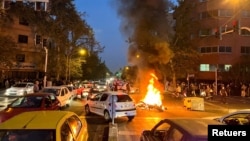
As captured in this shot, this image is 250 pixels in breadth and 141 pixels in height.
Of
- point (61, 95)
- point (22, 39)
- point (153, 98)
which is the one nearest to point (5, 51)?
point (61, 95)

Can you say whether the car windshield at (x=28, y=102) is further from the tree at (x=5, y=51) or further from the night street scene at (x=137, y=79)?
the tree at (x=5, y=51)

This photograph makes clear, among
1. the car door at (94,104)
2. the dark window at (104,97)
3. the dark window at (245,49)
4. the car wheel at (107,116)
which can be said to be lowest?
the car wheel at (107,116)

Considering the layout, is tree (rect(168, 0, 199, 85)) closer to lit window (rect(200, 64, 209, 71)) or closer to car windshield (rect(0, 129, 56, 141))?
lit window (rect(200, 64, 209, 71))

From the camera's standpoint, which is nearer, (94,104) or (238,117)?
(238,117)

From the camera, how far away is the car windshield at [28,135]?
7246 mm

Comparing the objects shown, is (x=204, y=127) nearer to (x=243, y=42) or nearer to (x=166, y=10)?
(x=166, y=10)

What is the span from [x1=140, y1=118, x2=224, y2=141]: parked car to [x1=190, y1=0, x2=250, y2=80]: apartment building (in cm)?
5297

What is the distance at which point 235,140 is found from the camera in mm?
5906

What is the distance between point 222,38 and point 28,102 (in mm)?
48898

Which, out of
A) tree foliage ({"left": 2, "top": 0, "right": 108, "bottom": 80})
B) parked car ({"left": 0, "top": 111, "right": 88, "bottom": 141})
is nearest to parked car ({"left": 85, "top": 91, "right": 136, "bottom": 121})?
parked car ({"left": 0, "top": 111, "right": 88, "bottom": 141})

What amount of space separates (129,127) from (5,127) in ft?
34.1

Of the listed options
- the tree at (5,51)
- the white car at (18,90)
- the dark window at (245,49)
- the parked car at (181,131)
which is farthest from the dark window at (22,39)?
the parked car at (181,131)

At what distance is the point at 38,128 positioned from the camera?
289 inches

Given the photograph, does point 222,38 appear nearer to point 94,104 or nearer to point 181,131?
point 94,104
